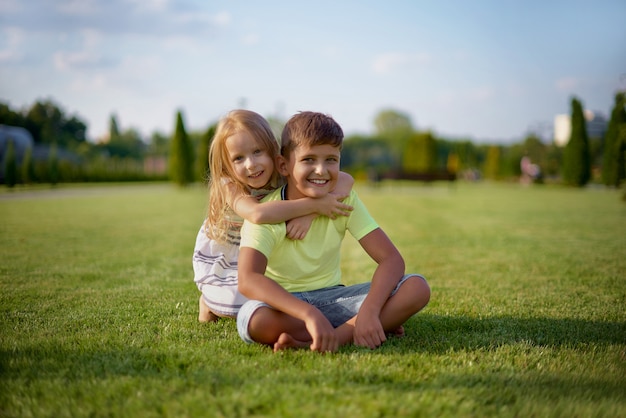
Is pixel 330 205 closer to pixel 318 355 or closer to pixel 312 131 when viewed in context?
pixel 312 131

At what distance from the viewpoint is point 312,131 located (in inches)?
88.0

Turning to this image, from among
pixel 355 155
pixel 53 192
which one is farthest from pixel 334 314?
pixel 355 155

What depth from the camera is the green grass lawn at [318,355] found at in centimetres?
156

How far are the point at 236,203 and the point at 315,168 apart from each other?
50 centimetres

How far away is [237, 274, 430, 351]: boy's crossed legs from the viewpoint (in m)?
2.12

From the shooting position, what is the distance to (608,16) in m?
6.83

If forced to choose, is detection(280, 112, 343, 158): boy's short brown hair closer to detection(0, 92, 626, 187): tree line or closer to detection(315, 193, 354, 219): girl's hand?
detection(315, 193, 354, 219): girl's hand

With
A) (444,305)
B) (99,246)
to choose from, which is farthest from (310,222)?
(99,246)

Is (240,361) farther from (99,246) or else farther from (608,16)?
(608,16)

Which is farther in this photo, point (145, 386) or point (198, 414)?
point (145, 386)

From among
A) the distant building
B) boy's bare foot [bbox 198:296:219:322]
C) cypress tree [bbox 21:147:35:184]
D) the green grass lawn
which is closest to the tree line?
cypress tree [bbox 21:147:35:184]

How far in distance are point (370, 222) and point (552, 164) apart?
34.9 metres

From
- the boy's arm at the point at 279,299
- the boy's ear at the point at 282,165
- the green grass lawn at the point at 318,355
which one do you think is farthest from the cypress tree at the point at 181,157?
the boy's arm at the point at 279,299

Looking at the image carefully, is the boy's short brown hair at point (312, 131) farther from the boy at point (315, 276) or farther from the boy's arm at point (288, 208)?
the boy's arm at point (288, 208)
